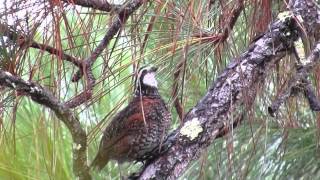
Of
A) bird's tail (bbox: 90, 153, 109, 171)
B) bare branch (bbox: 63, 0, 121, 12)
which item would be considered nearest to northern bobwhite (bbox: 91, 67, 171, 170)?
bird's tail (bbox: 90, 153, 109, 171)

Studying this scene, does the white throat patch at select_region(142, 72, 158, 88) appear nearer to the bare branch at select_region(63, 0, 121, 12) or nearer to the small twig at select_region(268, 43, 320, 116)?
the bare branch at select_region(63, 0, 121, 12)

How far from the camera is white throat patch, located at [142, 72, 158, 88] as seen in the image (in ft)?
3.79

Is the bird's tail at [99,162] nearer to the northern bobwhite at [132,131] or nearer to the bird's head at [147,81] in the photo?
the northern bobwhite at [132,131]

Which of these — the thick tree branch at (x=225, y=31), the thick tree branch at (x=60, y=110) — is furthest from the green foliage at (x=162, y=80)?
the thick tree branch at (x=60, y=110)

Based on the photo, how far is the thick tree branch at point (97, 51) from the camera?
3.13 ft

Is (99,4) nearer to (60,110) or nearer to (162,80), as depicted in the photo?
(162,80)

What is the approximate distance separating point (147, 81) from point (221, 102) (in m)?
0.41

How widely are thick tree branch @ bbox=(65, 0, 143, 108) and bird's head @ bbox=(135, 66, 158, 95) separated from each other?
93mm

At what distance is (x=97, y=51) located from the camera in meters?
1.02

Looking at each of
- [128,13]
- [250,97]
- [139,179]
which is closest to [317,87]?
[250,97]

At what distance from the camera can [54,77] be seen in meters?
1.06

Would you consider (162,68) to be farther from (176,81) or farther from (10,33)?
(10,33)

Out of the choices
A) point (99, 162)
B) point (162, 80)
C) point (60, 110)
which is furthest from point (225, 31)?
point (60, 110)

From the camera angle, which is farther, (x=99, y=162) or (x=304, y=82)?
(x=99, y=162)
